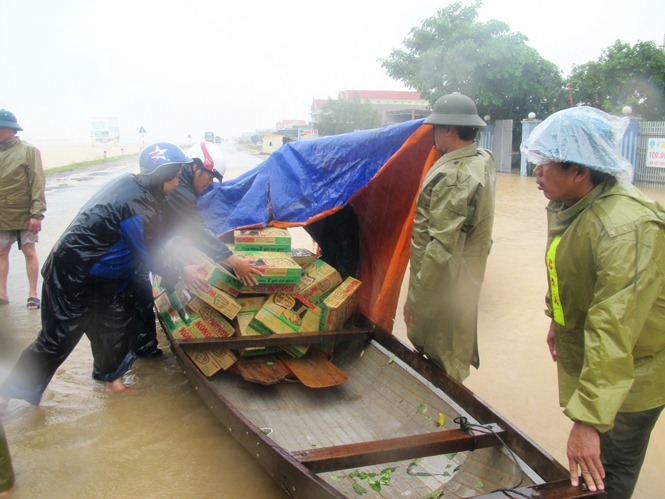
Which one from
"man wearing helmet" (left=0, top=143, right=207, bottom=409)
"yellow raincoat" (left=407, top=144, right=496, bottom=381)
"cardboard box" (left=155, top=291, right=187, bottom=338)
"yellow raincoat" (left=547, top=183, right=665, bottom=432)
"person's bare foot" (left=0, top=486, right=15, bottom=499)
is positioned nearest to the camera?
"yellow raincoat" (left=547, top=183, right=665, bottom=432)

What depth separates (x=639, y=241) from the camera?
2.03 meters

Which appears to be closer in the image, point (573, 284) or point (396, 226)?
point (573, 284)

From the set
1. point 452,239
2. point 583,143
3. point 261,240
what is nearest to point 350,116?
point 261,240

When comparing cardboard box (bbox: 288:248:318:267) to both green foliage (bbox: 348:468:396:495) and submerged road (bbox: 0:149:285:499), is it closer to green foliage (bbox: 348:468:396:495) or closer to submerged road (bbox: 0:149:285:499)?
submerged road (bbox: 0:149:285:499)

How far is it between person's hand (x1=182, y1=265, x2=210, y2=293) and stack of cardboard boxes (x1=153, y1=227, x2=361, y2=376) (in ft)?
0.18

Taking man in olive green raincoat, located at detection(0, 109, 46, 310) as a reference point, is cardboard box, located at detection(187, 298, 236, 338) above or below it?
below

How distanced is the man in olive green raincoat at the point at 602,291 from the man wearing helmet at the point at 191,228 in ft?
8.39

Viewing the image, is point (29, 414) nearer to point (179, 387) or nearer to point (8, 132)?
point (179, 387)

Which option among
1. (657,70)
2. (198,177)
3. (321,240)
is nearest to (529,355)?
(321,240)

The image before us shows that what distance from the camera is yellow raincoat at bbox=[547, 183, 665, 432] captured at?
6.60 ft

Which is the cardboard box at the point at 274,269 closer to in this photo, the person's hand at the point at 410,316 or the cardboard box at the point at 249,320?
the cardboard box at the point at 249,320

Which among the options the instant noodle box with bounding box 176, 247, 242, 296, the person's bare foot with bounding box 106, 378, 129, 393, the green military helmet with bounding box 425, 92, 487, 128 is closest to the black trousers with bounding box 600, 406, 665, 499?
the green military helmet with bounding box 425, 92, 487, 128

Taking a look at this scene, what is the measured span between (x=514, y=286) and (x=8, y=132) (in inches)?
250

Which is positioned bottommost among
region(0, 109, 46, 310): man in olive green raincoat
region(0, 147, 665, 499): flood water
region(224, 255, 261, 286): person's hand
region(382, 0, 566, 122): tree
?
region(0, 147, 665, 499): flood water
